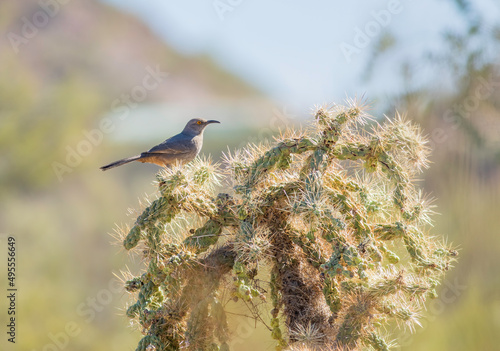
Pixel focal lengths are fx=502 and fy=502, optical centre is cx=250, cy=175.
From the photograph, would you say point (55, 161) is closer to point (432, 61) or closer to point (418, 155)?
point (432, 61)

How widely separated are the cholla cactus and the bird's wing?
2.15 metres

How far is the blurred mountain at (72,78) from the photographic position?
528 inches

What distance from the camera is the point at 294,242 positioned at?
6.56ft

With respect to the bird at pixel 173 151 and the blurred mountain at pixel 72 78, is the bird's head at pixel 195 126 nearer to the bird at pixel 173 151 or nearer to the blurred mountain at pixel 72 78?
the bird at pixel 173 151

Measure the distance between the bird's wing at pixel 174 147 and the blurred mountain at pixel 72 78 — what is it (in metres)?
7.09

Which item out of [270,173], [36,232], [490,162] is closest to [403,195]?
[270,173]

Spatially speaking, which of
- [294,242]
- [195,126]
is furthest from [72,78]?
[294,242]

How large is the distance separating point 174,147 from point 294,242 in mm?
2420

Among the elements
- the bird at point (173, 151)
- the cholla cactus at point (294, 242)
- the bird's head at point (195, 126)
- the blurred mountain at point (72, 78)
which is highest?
the blurred mountain at point (72, 78)

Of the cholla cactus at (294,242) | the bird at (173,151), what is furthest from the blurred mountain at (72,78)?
the cholla cactus at (294,242)

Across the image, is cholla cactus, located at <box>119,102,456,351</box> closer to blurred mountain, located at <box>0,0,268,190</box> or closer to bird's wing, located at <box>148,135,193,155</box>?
bird's wing, located at <box>148,135,193,155</box>

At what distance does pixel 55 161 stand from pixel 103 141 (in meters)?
2.36

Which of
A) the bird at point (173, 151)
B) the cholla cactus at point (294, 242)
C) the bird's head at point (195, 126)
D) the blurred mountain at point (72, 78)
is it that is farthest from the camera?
the blurred mountain at point (72, 78)

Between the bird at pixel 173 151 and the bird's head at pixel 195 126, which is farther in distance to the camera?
the bird's head at pixel 195 126
